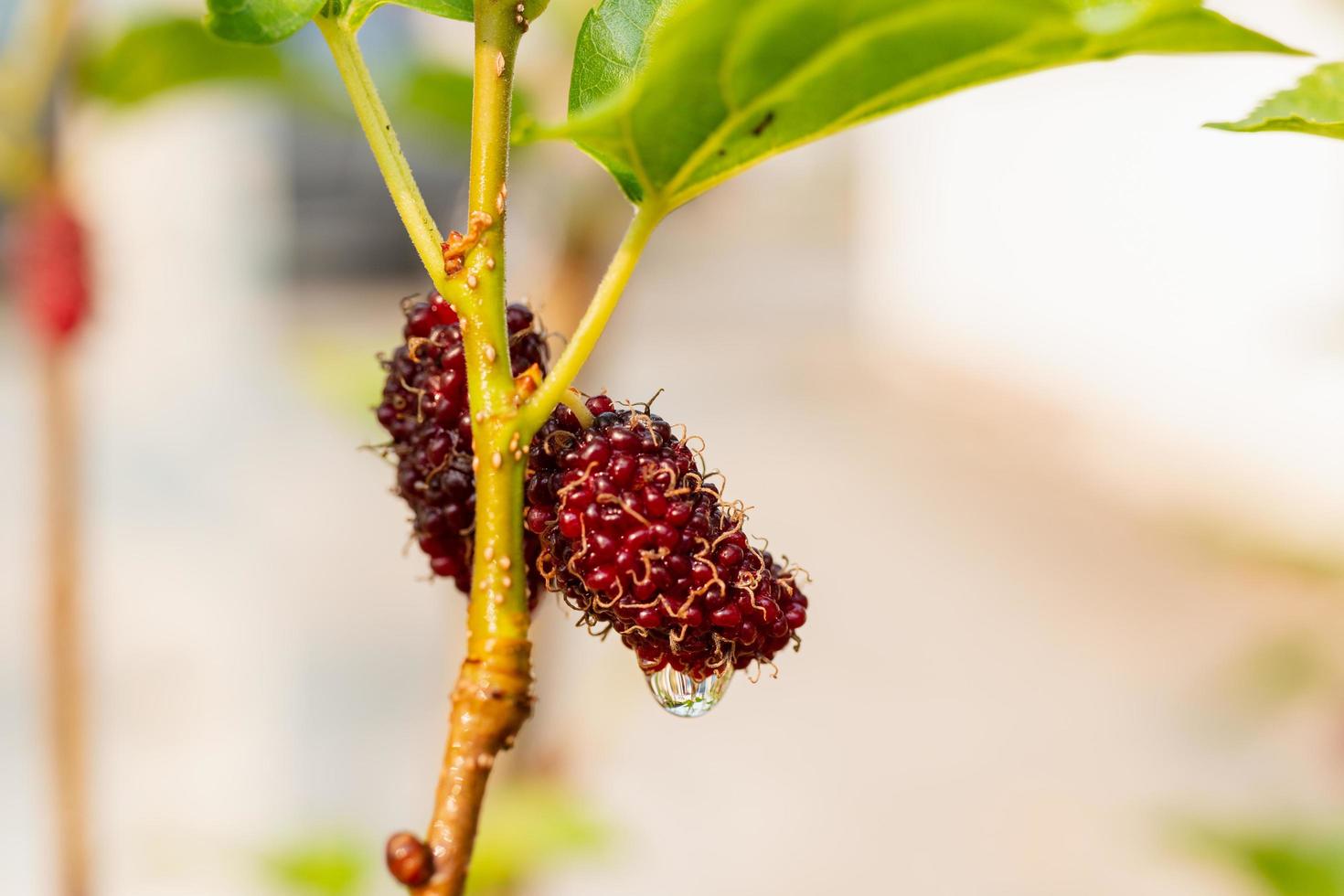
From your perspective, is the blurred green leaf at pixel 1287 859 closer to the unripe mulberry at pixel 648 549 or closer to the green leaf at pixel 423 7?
the unripe mulberry at pixel 648 549

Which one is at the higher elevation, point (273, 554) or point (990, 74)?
point (273, 554)

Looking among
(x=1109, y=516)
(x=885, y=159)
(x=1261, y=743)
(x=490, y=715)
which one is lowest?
(x=490, y=715)

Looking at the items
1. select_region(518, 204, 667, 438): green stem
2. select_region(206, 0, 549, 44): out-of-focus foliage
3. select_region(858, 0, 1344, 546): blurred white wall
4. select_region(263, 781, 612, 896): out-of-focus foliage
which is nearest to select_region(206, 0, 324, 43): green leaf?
select_region(206, 0, 549, 44): out-of-focus foliage

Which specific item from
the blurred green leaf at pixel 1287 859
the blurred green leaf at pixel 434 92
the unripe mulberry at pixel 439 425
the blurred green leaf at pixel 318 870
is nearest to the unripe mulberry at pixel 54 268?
the blurred green leaf at pixel 434 92

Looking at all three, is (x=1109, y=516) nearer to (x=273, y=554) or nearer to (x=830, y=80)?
(x=273, y=554)

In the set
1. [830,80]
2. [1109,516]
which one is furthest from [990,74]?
[1109,516]

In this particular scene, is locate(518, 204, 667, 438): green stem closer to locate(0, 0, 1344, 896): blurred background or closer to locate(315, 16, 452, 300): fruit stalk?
locate(315, 16, 452, 300): fruit stalk
